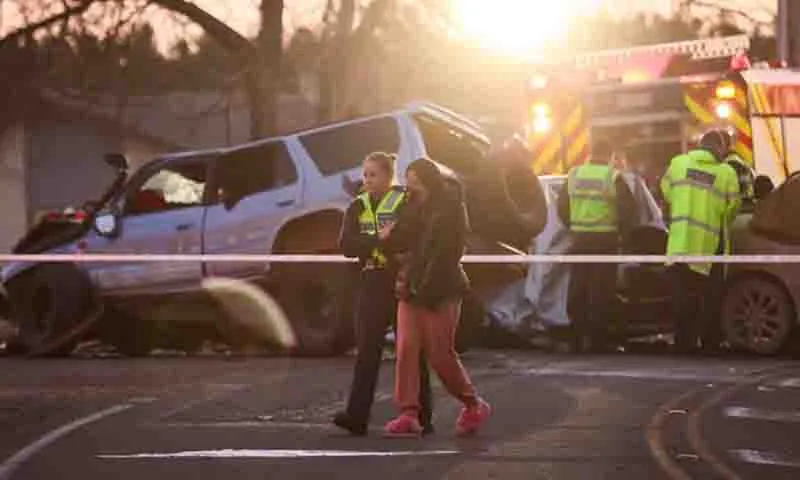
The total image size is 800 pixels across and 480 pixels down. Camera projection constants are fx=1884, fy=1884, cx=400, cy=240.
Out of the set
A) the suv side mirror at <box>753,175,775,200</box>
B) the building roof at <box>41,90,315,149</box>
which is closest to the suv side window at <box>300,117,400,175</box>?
the suv side mirror at <box>753,175,775,200</box>

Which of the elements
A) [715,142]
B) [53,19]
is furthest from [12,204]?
[715,142]

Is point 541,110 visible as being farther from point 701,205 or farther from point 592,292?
point 701,205

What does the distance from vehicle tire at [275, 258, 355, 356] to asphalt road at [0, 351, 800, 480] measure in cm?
56

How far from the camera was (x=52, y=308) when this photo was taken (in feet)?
56.4

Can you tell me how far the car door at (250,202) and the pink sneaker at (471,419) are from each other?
19.4 feet

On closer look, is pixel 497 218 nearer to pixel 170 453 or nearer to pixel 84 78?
pixel 170 453

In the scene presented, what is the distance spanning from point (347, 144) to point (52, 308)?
3221 mm

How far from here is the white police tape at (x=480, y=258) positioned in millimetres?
15156

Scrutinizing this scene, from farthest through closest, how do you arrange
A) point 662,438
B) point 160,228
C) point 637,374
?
point 160,228
point 637,374
point 662,438

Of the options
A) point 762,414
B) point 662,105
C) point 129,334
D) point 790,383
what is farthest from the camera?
point 662,105

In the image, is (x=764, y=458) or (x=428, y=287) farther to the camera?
(x=428, y=287)

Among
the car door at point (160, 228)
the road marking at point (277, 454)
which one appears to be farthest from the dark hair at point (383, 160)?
the car door at point (160, 228)

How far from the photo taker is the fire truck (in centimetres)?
1891

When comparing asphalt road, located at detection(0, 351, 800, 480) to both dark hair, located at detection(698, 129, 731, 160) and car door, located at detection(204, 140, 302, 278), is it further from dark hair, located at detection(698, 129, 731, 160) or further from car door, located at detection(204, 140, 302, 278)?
dark hair, located at detection(698, 129, 731, 160)
